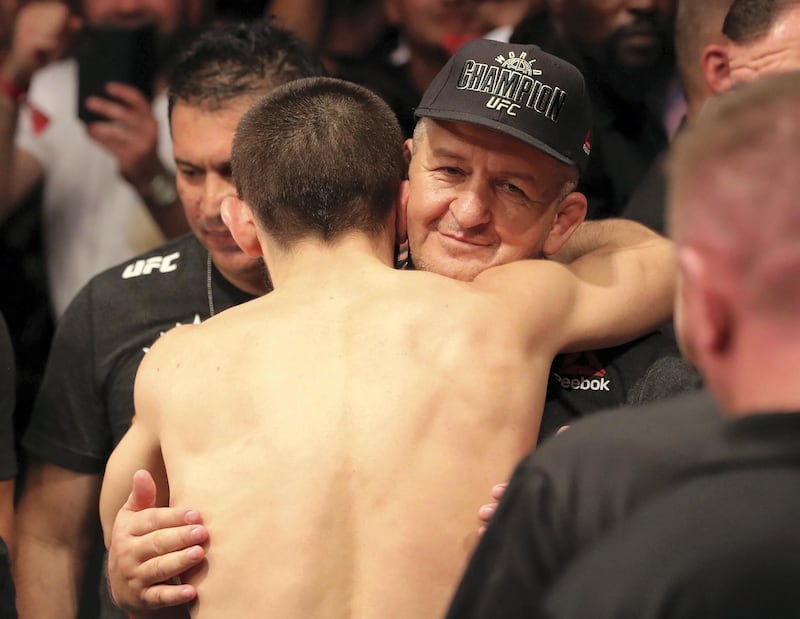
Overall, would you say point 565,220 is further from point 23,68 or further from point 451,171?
point 23,68

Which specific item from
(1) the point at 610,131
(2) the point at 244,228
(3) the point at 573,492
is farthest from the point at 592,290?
(1) the point at 610,131

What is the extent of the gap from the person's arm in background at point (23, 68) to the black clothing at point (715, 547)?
264 centimetres

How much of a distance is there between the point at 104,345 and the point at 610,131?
1433 mm

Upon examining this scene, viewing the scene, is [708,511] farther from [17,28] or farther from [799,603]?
[17,28]

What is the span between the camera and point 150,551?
184cm

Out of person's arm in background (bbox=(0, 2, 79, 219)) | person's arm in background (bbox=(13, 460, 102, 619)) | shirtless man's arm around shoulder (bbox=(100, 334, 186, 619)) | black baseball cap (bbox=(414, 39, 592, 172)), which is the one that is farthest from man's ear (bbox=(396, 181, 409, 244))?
person's arm in background (bbox=(0, 2, 79, 219))

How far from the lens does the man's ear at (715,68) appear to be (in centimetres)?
288

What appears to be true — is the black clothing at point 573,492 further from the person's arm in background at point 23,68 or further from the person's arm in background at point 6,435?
the person's arm in background at point 23,68

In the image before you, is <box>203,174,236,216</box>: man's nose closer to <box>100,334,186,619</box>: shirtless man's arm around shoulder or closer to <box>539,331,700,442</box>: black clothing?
<box>100,334,186,619</box>: shirtless man's arm around shoulder

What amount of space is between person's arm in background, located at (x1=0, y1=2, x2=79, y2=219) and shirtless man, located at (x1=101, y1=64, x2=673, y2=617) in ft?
5.23

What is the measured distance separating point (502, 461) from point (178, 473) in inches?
18.5

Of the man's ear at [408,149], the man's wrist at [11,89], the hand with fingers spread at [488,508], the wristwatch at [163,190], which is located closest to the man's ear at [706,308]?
the hand with fingers spread at [488,508]

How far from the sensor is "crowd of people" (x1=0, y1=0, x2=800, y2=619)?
117 centimetres

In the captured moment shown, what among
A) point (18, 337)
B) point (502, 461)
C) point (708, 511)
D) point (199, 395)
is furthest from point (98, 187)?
point (708, 511)
